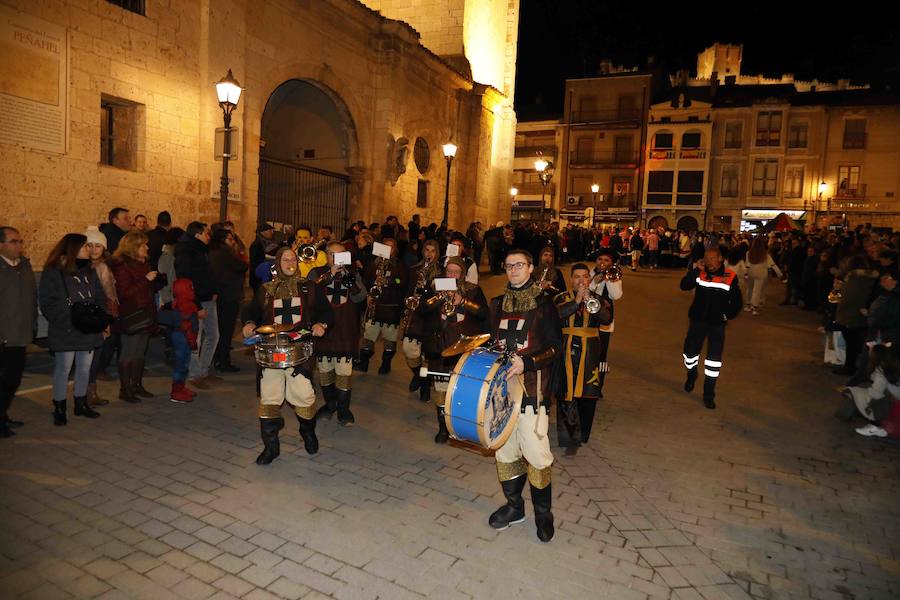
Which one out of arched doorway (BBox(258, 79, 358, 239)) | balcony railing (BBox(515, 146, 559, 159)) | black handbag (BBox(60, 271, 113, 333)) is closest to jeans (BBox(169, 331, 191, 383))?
black handbag (BBox(60, 271, 113, 333))

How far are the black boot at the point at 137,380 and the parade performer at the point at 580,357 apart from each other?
4.80 meters

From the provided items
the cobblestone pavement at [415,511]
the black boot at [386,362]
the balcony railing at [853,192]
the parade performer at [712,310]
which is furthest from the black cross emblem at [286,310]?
the balcony railing at [853,192]

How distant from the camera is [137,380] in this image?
7008 mm

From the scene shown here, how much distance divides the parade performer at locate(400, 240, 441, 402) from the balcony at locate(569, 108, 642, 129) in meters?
46.2

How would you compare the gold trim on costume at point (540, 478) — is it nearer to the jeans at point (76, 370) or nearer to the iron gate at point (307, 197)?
the jeans at point (76, 370)

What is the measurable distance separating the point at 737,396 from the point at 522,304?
5.25 meters

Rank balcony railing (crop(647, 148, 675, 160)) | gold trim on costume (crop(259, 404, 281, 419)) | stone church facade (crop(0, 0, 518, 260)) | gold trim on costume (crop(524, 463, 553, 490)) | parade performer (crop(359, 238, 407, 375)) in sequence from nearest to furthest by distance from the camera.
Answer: gold trim on costume (crop(524, 463, 553, 490)), gold trim on costume (crop(259, 404, 281, 419)), parade performer (crop(359, 238, 407, 375)), stone church facade (crop(0, 0, 518, 260)), balcony railing (crop(647, 148, 675, 160))

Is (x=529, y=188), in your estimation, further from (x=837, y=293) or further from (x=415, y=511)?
(x=415, y=511)

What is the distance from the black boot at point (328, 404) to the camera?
659cm

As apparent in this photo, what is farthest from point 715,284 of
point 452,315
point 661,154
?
point 661,154

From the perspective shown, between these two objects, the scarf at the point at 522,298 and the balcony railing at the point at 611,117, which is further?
the balcony railing at the point at 611,117

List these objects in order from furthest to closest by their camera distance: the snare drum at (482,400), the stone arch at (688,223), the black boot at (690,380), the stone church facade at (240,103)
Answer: the stone arch at (688,223) < the stone church facade at (240,103) < the black boot at (690,380) < the snare drum at (482,400)

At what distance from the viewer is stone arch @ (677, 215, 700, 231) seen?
48.9 metres

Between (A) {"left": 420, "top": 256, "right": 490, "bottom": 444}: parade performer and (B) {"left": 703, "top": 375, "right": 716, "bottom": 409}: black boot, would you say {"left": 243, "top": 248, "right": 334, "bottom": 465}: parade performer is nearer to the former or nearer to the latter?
(A) {"left": 420, "top": 256, "right": 490, "bottom": 444}: parade performer
